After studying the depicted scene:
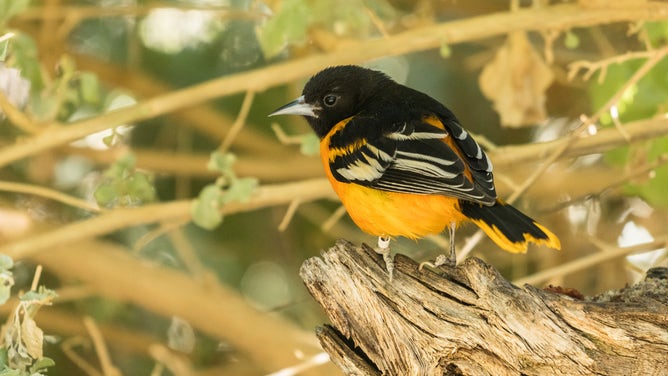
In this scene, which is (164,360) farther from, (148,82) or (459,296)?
(459,296)

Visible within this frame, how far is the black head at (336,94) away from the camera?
353cm

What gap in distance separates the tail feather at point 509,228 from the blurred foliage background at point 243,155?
1.94ft

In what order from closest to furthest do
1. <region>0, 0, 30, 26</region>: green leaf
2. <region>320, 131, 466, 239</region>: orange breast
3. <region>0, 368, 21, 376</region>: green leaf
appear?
<region>0, 368, 21, 376</region>: green leaf
<region>320, 131, 466, 239</region>: orange breast
<region>0, 0, 30, 26</region>: green leaf

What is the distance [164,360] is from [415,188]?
1805mm

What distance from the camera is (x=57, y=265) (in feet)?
14.8

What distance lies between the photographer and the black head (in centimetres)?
353

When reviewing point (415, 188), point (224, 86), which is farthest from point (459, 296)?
point (224, 86)

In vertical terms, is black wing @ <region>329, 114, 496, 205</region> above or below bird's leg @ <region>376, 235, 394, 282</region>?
above

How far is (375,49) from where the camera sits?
12.4 feet

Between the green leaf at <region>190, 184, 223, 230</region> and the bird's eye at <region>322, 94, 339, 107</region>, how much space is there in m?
0.45

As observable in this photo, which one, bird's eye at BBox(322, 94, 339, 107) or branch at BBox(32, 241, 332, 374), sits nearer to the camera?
bird's eye at BBox(322, 94, 339, 107)

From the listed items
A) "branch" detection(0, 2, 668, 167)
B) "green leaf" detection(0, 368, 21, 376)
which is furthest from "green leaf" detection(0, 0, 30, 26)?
"green leaf" detection(0, 368, 21, 376)

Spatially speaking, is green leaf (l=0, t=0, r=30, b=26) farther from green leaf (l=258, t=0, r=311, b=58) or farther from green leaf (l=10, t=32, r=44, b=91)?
green leaf (l=258, t=0, r=311, b=58)

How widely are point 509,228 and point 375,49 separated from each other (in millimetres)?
1151
